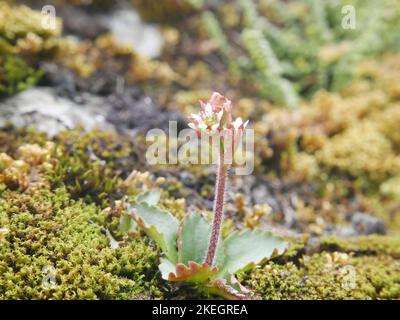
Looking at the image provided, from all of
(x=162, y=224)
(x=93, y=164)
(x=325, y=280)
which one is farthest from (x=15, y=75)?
(x=325, y=280)

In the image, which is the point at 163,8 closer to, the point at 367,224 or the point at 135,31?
the point at 135,31

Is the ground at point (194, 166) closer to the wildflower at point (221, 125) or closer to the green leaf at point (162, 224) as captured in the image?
the green leaf at point (162, 224)

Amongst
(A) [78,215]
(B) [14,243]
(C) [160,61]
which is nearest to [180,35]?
(C) [160,61]

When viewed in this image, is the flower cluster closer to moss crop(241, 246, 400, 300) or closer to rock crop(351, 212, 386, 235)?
moss crop(241, 246, 400, 300)
